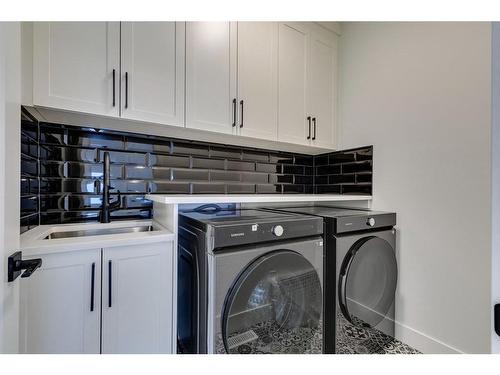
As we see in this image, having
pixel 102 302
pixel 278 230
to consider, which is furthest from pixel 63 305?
pixel 278 230

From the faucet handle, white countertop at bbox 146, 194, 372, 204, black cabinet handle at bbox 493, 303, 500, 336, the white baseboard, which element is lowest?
the white baseboard

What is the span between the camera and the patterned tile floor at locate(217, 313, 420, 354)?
1.12 metres

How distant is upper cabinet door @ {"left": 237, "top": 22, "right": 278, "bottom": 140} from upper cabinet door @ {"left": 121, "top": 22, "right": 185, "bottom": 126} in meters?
0.42

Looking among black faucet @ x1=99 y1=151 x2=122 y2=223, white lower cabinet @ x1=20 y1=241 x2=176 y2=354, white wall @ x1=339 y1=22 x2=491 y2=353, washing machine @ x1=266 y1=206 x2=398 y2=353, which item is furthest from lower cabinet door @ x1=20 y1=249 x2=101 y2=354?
white wall @ x1=339 y1=22 x2=491 y2=353

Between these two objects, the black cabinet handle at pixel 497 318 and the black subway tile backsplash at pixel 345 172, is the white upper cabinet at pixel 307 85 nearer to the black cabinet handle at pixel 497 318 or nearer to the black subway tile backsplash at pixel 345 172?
the black subway tile backsplash at pixel 345 172

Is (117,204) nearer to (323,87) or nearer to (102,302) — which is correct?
(102,302)

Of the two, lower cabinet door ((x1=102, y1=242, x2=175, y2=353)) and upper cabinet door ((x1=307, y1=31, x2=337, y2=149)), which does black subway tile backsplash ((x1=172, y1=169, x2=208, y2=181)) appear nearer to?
lower cabinet door ((x1=102, y1=242, x2=175, y2=353))

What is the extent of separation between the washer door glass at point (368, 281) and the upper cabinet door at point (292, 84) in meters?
0.95

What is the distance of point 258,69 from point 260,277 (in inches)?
55.8

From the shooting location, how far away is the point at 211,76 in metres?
1.55

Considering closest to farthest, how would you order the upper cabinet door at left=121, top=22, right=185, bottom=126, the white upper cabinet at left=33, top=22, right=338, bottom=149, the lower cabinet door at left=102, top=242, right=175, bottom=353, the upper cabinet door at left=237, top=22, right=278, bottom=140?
the lower cabinet door at left=102, top=242, right=175, bottom=353
the white upper cabinet at left=33, top=22, right=338, bottom=149
the upper cabinet door at left=121, top=22, right=185, bottom=126
the upper cabinet door at left=237, top=22, right=278, bottom=140

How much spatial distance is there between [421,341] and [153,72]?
2363 millimetres

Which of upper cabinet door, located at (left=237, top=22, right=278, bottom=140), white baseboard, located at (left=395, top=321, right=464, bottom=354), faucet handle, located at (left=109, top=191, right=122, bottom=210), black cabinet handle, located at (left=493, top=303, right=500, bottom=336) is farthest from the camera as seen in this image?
upper cabinet door, located at (left=237, top=22, right=278, bottom=140)
